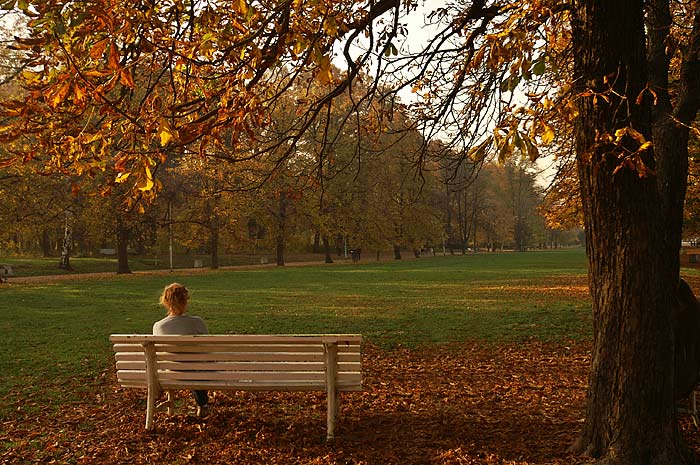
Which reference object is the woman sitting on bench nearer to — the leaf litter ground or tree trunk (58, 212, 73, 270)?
the leaf litter ground

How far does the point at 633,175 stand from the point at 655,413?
64.1 inches

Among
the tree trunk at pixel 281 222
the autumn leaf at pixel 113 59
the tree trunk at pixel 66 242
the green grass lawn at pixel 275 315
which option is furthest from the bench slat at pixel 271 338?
the tree trunk at pixel 281 222

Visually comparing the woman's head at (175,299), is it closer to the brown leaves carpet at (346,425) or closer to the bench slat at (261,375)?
the bench slat at (261,375)

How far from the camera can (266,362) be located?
486 cm

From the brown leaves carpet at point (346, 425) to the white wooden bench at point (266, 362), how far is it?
1.50ft

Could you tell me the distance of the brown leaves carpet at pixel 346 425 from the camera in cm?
453

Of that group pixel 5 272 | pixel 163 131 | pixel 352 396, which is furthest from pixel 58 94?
pixel 5 272

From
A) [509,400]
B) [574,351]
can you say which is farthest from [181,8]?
[574,351]

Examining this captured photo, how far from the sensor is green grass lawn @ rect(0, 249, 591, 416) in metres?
8.88

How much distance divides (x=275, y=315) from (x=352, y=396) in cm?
763

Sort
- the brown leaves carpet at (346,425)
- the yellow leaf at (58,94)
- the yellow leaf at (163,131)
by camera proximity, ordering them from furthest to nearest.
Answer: the brown leaves carpet at (346,425) → the yellow leaf at (163,131) → the yellow leaf at (58,94)

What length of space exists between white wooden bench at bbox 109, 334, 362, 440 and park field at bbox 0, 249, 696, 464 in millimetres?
482

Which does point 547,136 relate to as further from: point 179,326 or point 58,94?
point 179,326

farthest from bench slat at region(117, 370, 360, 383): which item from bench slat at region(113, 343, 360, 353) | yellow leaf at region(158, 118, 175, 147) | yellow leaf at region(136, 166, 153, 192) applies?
yellow leaf at region(158, 118, 175, 147)
